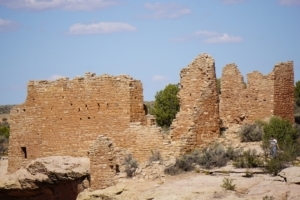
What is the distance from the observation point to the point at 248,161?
68.5 feet

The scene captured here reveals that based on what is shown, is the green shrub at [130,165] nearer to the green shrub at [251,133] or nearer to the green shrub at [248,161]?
the green shrub at [248,161]

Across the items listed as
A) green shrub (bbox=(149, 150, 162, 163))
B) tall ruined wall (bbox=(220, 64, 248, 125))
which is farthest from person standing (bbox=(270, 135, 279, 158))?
tall ruined wall (bbox=(220, 64, 248, 125))

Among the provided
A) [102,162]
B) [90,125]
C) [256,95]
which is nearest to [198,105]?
[256,95]

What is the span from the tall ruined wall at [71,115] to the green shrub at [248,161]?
16.6 ft

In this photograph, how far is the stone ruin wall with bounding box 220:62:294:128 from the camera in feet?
83.5

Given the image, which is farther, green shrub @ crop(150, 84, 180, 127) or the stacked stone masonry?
green shrub @ crop(150, 84, 180, 127)

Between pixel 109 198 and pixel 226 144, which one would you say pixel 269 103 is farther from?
pixel 109 198

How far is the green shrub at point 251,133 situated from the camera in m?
23.8

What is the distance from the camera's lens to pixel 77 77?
26359 millimetres

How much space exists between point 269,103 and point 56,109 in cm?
799

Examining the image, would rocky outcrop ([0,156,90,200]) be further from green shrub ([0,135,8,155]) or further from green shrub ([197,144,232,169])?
green shrub ([0,135,8,155])

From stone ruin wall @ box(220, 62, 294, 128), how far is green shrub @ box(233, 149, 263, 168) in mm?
4400

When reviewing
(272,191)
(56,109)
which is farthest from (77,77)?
(272,191)

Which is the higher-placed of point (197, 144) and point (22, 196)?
point (197, 144)
